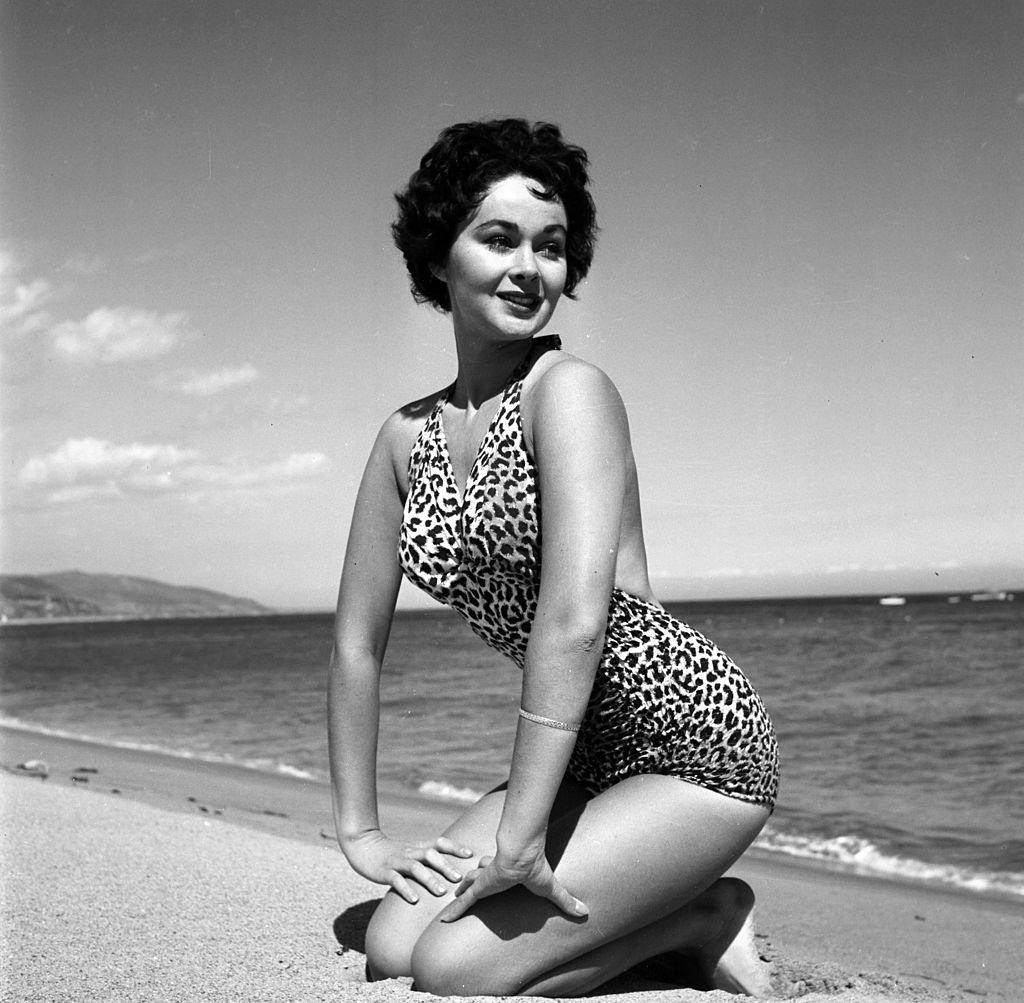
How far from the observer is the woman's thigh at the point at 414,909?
2477 millimetres

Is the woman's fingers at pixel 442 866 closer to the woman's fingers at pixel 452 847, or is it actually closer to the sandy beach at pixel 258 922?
the woman's fingers at pixel 452 847

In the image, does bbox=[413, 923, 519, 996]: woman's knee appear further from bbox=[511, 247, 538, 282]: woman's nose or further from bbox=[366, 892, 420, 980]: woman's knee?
bbox=[511, 247, 538, 282]: woman's nose

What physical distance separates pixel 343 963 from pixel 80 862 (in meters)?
1.31

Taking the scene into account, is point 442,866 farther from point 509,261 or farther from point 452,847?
point 509,261

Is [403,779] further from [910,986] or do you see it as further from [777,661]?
[777,661]

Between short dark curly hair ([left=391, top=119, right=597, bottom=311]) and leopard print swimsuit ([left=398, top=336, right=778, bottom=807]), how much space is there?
36 centimetres

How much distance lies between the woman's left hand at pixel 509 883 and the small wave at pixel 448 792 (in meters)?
5.71

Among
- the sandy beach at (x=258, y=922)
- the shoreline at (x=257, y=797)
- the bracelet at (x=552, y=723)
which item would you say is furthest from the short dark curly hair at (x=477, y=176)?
the shoreline at (x=257, y=797)

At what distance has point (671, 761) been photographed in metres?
2.46

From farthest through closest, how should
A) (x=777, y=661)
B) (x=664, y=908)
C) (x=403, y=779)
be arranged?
(x=777, y=661)
(x=403, y=779)
(x=664, y=908)

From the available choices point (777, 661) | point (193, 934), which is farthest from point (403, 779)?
point (777, 661)

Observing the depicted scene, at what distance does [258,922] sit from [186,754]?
27.5ft

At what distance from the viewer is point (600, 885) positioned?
7.71ft

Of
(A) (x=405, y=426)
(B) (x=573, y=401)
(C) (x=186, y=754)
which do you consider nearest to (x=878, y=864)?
(A) (x=405, y=426)
